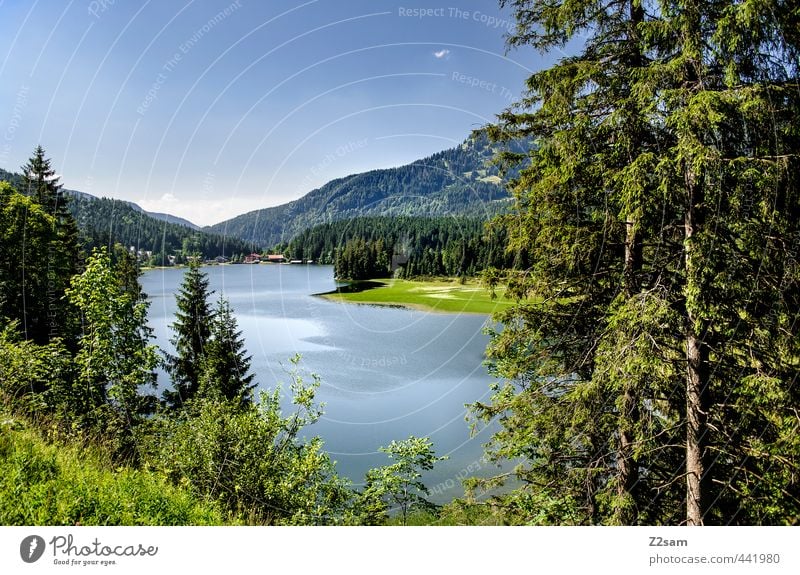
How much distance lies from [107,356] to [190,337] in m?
7.78

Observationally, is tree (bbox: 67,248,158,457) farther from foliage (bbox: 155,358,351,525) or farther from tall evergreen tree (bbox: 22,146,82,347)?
tall evergreen tree (bbox: 22,146,82,347)

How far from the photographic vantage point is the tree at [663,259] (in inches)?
171

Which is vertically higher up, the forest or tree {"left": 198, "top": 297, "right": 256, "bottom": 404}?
the forest

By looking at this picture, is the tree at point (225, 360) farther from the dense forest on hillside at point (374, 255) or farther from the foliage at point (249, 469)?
the dense forest on hillside at point (374, 255)

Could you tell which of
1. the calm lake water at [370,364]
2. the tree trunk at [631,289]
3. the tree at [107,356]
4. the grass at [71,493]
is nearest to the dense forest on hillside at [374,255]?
the calm lake water at [370,364]

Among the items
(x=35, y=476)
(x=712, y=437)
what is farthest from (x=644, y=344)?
(x=35, y=476)

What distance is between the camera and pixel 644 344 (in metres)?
4.50

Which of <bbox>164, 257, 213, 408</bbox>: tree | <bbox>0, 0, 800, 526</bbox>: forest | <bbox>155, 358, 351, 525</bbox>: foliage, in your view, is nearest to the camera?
<bbox>0, 0, 800, 526</bbox>: forest

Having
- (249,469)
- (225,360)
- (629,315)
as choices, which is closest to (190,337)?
(225,360)

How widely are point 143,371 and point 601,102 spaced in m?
11.1

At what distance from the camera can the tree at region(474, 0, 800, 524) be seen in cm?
434

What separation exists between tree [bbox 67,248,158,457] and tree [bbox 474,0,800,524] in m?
8.73

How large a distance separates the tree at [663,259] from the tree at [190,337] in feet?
47.7

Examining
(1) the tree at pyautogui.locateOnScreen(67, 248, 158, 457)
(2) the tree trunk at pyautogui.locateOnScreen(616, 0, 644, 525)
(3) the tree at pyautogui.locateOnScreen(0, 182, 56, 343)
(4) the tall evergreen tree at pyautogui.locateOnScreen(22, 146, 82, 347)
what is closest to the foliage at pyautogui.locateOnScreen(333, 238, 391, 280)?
(4) the tall evergreen tree at pyautogui.locateOnScreen(22, 146, 82, 347)
